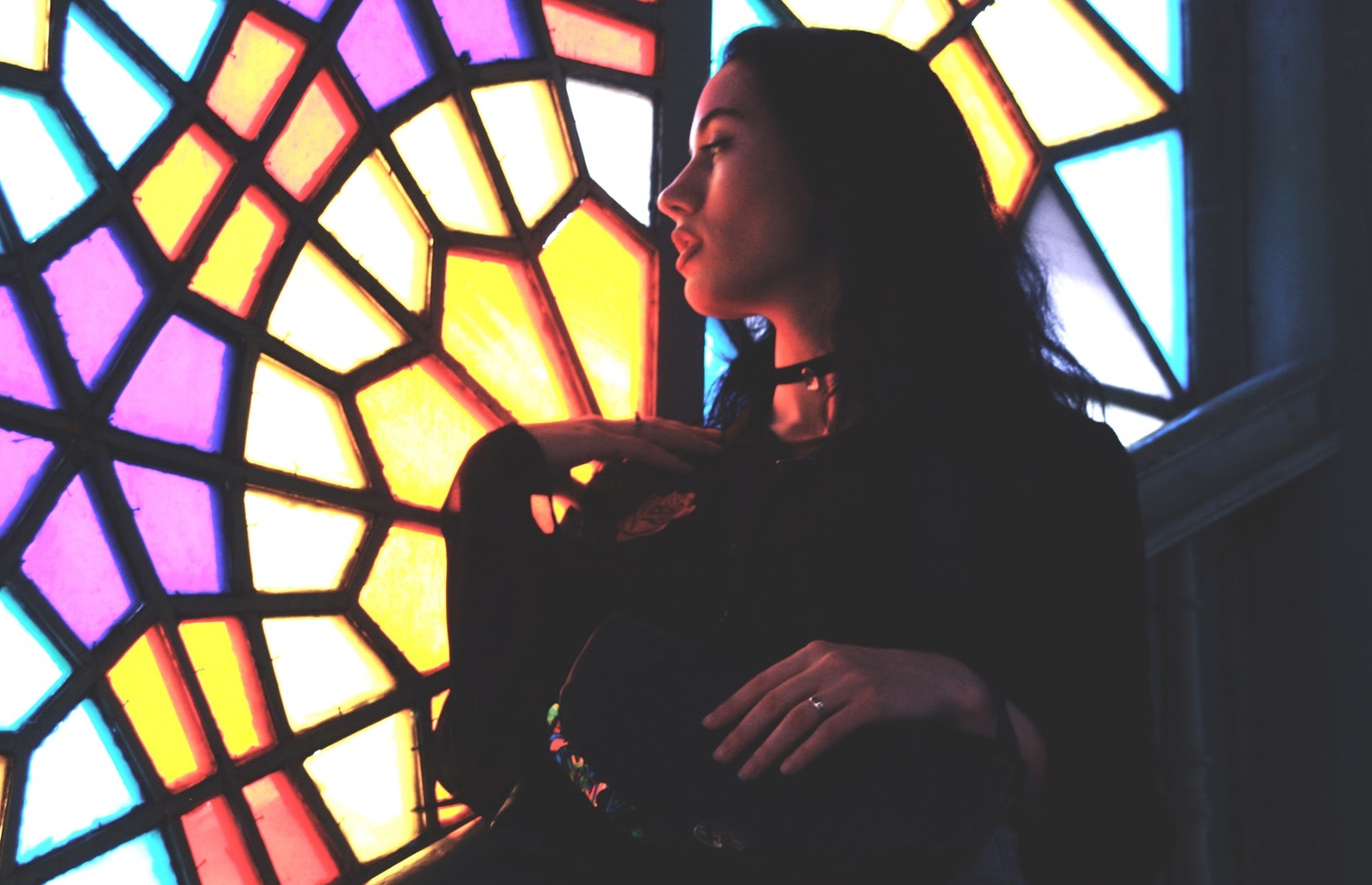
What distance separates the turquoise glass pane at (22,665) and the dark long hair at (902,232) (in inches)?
26.0

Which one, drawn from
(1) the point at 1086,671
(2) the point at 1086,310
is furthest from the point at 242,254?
(2) the point at 1086,310

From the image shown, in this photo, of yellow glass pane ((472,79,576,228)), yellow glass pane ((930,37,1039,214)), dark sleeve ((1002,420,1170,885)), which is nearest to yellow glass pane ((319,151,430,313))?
yellow glass pane ((472,79,576,228))

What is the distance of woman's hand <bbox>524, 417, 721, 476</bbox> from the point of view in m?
1.13

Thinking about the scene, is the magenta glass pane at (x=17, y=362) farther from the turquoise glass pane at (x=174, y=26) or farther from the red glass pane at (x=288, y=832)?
the red glass pane at (x=288, y=832)

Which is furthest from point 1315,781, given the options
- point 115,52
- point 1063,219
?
point 115,52

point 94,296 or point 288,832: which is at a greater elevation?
point 94,296

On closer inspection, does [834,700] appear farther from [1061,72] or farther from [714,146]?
[1061,72]

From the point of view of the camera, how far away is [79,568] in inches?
39.2

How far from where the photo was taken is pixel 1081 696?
3.31ft

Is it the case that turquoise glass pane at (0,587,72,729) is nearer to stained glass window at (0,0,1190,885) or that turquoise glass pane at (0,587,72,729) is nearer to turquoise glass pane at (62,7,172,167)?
stained glass window at (0,0,1190,885)

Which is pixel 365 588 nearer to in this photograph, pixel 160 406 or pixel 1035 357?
pixel 160 406

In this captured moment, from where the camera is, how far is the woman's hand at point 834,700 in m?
0.85

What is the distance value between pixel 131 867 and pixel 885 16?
1220 mm

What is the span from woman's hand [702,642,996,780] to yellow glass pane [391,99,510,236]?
577mm
